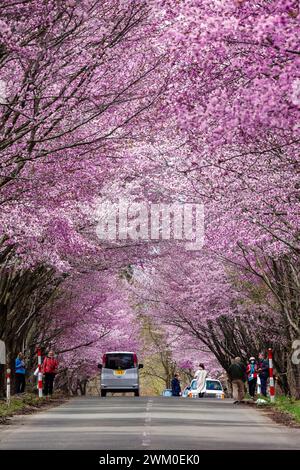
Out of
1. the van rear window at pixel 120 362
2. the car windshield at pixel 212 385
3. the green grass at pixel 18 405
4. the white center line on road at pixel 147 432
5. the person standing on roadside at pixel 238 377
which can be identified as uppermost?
the van rear window at pixel 120 362

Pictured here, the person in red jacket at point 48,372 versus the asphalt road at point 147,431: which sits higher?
the person in red jacket at point 48,372

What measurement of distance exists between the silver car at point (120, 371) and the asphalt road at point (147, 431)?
16.5m

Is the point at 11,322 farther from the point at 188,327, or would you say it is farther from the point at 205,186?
the point at 188,327

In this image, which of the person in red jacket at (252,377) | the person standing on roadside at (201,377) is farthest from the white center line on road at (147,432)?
the person standing on roadside at (201,377)

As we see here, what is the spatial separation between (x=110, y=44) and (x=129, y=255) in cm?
1969

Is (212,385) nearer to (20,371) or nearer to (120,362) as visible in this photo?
(120,362)

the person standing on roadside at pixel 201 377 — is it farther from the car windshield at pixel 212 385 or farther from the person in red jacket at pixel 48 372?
the car windshield at pixel 212 385

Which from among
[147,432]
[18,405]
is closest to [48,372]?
[18,405]

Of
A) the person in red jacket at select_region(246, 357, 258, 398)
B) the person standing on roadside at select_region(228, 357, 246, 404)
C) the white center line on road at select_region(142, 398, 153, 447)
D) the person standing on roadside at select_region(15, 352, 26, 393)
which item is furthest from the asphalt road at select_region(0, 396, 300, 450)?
the person in red jacket at select_region(246, 357, 258, 398)

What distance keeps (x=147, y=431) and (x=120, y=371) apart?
85.4ft

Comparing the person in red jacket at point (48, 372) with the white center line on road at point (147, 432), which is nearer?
the white center line on road at point (147, 432)

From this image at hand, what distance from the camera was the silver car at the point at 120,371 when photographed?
4528 centimetres

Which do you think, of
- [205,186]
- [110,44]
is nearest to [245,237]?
[205,186]

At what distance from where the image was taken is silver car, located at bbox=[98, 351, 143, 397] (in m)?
45.3
